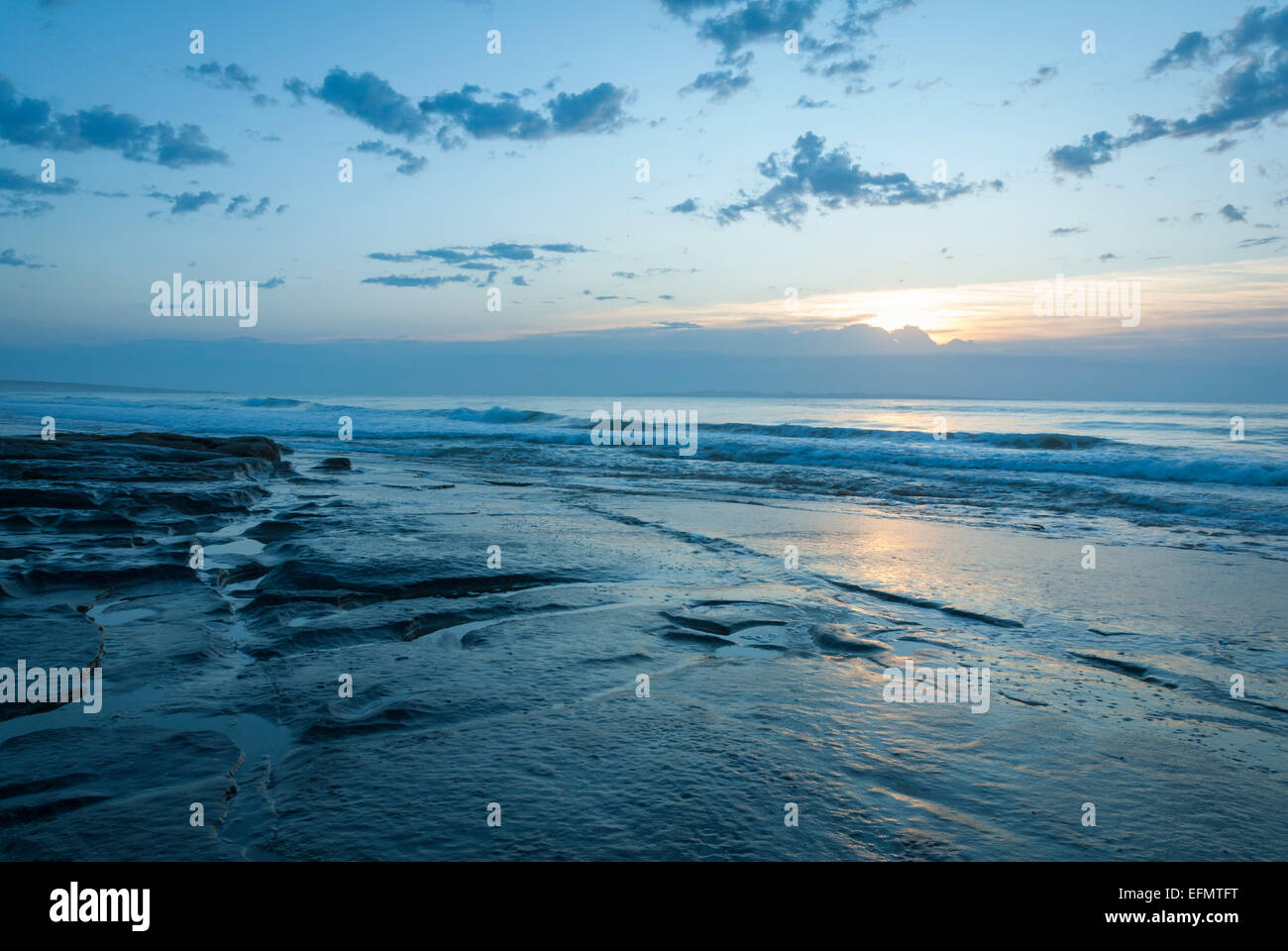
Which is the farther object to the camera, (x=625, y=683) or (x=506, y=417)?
(x=506, y=417)

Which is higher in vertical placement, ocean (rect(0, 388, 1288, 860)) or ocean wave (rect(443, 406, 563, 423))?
ocean wave (rect(443, 406, 563, 423))

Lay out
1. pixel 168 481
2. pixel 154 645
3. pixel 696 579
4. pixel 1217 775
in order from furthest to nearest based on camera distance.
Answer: pixel 168 481 < pixel 696 579 < pixel 154 645 < pixel 1217 775

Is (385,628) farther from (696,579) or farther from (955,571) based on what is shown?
(955,571)

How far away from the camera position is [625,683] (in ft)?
13.7

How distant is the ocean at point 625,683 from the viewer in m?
2.65

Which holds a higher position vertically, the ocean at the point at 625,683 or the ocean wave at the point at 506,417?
the ocean wave at the point at 506,417

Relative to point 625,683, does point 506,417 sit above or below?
above

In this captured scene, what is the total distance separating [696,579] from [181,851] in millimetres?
4862

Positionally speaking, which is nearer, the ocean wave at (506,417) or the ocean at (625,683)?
the ocean at (625,683)

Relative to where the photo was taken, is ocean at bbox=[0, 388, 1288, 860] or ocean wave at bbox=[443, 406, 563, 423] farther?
ocean wave at bbox=[443, 406, 563, 423]

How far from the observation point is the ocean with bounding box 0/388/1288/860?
104 inches

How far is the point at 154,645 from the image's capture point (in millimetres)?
4562

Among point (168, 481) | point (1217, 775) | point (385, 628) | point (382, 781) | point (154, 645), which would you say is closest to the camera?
point (382, 781)
